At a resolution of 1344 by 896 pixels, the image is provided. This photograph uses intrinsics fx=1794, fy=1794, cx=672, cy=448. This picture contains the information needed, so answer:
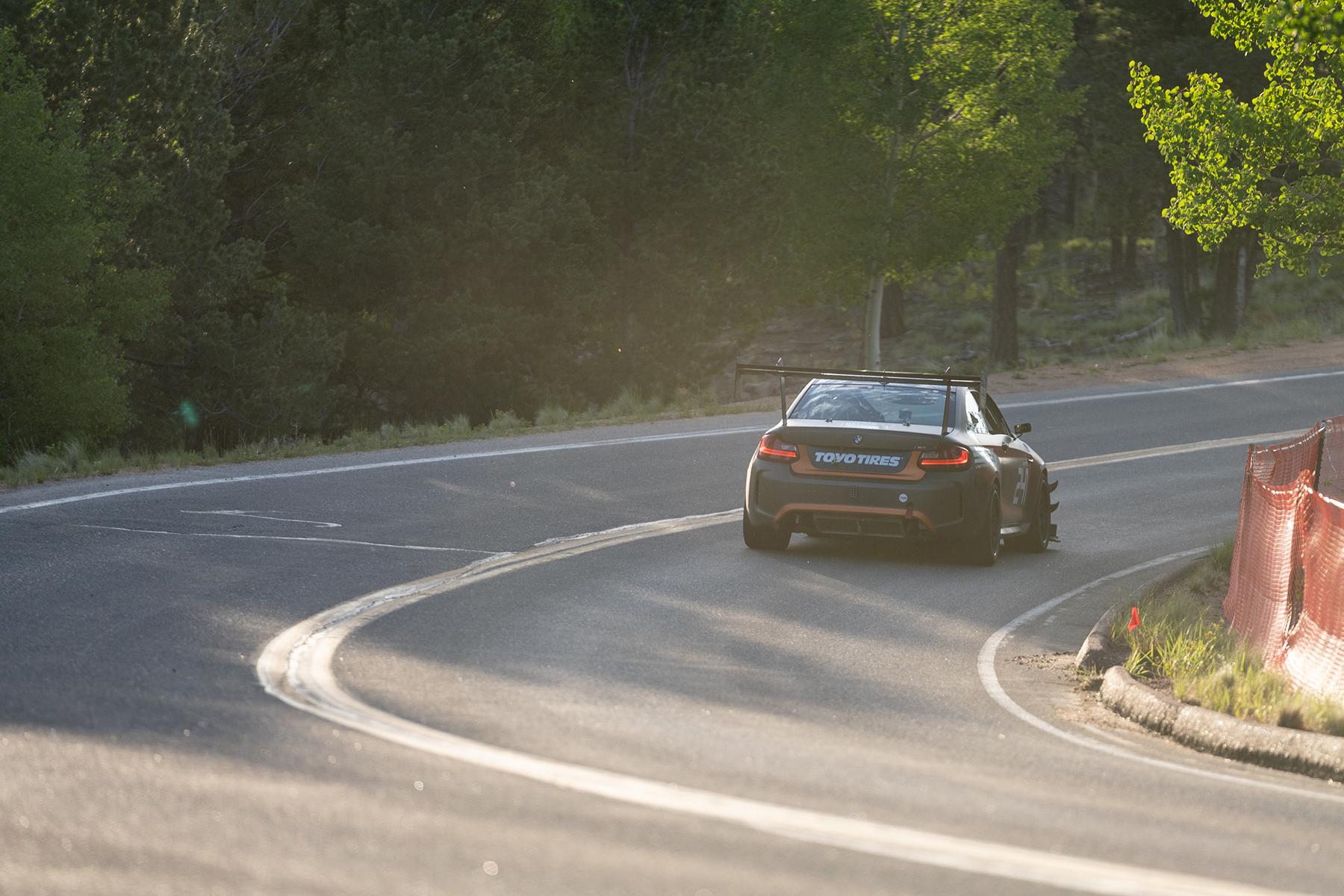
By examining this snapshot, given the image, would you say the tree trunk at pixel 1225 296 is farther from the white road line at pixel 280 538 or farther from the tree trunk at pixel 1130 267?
the white road line at pixel 280 538

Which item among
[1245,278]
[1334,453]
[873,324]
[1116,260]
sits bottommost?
[1334,453]

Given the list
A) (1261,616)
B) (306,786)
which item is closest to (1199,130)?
(1261,616)

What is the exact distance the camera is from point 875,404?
14844mm

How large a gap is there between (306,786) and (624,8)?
32.1m

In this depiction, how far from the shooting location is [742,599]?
12.5m

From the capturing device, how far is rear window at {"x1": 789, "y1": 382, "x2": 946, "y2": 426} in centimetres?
1462

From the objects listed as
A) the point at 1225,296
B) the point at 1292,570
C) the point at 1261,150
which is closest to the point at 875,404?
the point at 1292,570

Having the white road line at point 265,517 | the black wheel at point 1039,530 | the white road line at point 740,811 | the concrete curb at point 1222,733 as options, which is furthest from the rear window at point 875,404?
the white road line at point 740,811

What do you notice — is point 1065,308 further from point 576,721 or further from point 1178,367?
point 576,721

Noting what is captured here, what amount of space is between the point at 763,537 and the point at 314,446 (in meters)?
8.18

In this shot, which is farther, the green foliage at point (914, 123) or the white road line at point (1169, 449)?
the green foliage at point (914, 123)

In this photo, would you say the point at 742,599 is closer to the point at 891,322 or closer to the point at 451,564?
the point at 451,564

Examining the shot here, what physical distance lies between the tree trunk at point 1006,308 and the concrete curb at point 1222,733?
3639cm

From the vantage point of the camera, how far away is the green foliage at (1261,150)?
20438 millimetres
